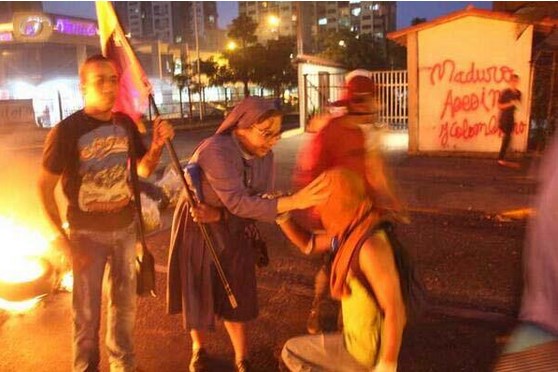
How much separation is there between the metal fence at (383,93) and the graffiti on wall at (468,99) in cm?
271

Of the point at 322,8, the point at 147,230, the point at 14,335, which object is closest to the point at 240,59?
the point at 147,230

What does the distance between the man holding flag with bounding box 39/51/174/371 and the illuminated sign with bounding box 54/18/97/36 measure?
3541cm

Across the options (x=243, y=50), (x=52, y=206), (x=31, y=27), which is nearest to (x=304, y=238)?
(x=52, y=206)

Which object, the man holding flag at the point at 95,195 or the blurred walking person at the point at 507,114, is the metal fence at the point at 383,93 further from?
the man holding flag at the point at 95,195

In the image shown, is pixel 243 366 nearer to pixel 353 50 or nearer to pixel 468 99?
pixel 468 99

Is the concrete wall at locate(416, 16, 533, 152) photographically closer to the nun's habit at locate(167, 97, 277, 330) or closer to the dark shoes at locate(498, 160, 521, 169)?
the dark shoes at locate(498, 160, 521, 169)

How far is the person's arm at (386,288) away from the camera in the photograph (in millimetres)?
2410

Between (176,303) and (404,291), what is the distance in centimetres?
174

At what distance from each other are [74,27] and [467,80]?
30682 mm

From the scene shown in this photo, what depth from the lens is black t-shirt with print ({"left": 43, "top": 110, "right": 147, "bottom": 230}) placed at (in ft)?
10.8

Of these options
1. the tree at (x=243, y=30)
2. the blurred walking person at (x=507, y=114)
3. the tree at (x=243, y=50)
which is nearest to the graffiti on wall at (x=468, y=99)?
the blurred walking person at (x=507, y=114)

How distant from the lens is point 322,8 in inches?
6063

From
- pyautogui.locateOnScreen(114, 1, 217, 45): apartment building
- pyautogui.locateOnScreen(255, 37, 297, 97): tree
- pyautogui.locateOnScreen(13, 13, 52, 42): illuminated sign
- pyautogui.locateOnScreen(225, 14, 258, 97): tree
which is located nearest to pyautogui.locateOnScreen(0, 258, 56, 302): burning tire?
pyautogui.locateOnScreen(13, 13, 52, 42): illuminated sign

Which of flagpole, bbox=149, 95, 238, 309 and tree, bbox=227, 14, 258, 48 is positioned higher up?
tree, bbox=227, 14, 258, 48
